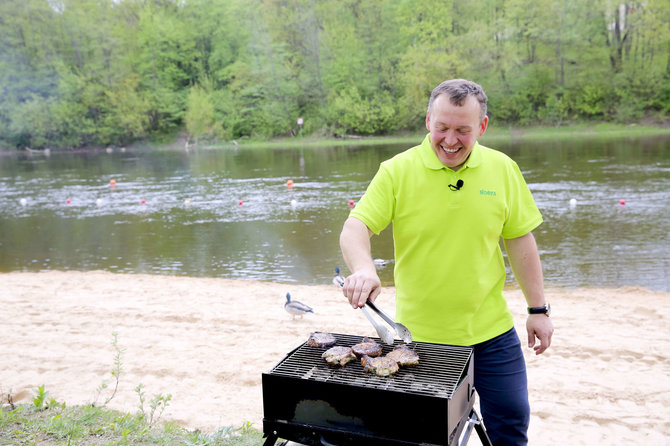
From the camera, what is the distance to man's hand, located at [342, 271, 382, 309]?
7.75 ft

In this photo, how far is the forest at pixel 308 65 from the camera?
160 ft

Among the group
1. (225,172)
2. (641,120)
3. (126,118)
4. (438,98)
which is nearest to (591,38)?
(641,120)

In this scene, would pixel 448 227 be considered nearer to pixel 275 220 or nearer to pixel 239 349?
pixel 239 349

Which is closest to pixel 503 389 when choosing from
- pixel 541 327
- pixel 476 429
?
pixel 476 429

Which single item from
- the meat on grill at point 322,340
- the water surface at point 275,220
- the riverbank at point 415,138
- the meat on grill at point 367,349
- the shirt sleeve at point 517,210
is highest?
the shirt sleeve at point 517,210

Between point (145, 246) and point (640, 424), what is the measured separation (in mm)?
13366

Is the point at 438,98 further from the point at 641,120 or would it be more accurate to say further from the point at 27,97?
the point at 27,97

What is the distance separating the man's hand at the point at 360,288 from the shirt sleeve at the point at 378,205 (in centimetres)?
39

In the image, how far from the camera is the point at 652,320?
7.39 metres

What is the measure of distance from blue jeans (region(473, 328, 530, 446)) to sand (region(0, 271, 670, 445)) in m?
1.48

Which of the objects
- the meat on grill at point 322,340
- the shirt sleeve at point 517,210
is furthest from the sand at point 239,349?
the shirt sleeve at point 517,210

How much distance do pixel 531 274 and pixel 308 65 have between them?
59318mm

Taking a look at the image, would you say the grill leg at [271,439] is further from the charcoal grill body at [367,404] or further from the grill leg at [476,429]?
the grill leg at [476,429]

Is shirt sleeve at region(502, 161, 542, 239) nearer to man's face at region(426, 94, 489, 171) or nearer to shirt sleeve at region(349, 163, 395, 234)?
man's face at region(426, 94, 489, 171)
